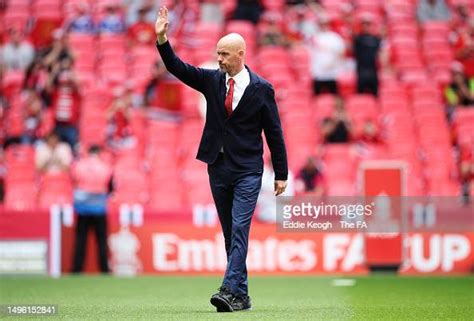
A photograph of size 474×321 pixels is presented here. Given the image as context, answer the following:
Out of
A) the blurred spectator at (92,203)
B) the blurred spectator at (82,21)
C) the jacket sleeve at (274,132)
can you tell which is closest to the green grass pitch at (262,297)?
the blurred spectator at (92,203)

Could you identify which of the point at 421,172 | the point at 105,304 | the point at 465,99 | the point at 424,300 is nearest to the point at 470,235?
the point at 421,172

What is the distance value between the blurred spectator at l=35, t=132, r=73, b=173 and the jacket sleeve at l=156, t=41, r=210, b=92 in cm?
872

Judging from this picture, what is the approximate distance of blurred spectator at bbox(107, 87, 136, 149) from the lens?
58.3 ft

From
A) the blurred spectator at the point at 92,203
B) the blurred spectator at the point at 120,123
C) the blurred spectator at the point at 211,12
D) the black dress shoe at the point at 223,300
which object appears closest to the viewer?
the black dress shoe at the point at 223,300

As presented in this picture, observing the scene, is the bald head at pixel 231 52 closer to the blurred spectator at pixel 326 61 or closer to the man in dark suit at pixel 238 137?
the man in dark suit at pixel 238 137

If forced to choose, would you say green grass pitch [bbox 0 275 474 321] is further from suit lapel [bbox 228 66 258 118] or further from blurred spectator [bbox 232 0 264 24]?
blurred spectator [bbox 232 0 264 24]

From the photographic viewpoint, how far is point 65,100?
59.4ft

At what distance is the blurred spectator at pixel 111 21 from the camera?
19734 millimetres

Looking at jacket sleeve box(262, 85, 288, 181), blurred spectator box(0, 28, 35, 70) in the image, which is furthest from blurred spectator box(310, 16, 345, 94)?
jacket sleeve box(262, 85, 288, 181)

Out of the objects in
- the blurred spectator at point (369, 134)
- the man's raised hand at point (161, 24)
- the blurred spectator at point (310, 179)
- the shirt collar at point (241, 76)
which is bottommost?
the blurred spectator at point (310, 179)

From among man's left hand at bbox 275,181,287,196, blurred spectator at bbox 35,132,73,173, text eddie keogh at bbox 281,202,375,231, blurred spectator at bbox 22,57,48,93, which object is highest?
blurred spectator at bbox 22,57,48,93

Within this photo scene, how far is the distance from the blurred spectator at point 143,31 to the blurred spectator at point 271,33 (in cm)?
190

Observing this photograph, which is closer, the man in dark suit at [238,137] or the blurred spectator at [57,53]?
the man in dark suit at [238,137]

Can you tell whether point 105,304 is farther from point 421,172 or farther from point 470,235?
point 421,172
